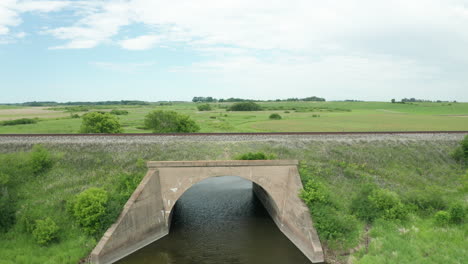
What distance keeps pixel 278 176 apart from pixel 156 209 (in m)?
11.4

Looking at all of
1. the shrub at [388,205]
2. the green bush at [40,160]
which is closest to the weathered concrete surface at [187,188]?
the shrub at [388,205]

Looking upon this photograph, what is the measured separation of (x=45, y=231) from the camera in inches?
800

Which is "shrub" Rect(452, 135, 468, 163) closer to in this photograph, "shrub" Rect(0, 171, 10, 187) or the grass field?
the grass field

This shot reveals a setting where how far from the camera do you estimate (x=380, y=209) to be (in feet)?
75.5

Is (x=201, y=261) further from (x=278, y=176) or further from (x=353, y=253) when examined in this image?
(x=353, y=253)

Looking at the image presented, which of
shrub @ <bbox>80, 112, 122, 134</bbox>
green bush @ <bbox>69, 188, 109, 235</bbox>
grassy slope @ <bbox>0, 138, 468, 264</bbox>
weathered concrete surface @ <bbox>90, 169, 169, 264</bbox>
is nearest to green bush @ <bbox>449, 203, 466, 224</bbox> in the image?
grassy slope @ <bbox>0, 138, 468, 264</bbox>

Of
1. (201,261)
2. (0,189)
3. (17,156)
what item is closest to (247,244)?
(201,261)

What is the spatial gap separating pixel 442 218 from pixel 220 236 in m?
18.3

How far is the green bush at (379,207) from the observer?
22.6 m

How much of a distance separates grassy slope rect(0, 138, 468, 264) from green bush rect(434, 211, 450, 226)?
51 cm

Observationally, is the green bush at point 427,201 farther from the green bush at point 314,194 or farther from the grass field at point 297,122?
the grass field at point 297,122

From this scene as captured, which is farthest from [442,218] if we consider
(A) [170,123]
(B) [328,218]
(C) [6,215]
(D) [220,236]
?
(A) [170,123]

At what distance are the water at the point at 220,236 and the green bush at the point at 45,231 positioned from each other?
17.4 ft

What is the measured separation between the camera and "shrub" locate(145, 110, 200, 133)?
48250 mm
